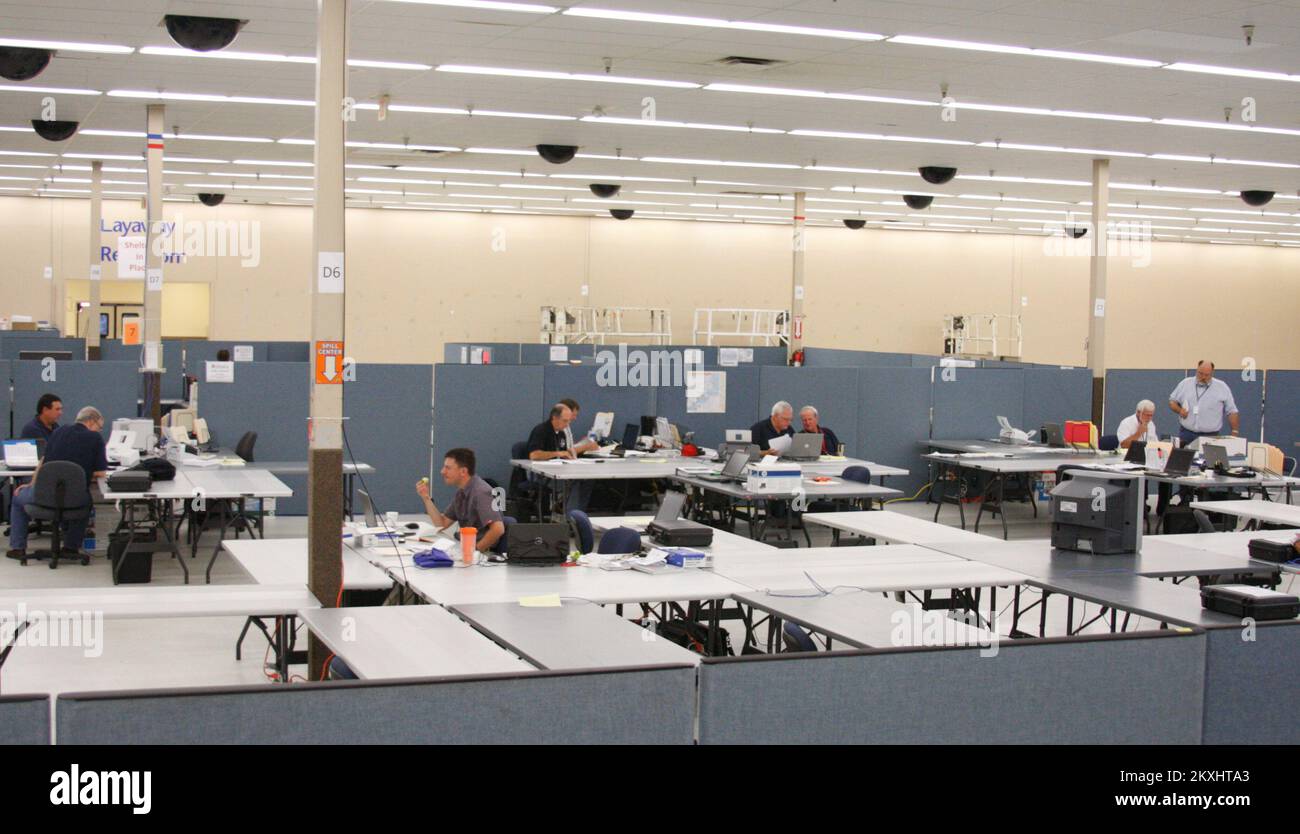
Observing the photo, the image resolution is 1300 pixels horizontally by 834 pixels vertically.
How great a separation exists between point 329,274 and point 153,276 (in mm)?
7169

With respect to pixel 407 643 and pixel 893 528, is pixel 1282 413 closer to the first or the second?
pixel 893 528

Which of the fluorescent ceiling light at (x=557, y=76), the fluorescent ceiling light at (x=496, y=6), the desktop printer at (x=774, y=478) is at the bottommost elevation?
the desktop printer at (x=774, y=478)

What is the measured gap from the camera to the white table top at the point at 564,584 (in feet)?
18.5

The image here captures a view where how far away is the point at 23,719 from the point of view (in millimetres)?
2844

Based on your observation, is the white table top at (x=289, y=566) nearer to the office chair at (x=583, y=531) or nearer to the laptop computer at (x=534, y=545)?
the laptop computer at (x=534, y=545)

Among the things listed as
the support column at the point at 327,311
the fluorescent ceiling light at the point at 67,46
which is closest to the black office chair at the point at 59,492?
the fluorescent ceiling light at the point at 67,46

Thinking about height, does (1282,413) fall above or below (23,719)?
above

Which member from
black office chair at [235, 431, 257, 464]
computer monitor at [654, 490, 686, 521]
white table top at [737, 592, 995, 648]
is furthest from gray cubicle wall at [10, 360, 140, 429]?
white table top at [737, 592, 995, 648]

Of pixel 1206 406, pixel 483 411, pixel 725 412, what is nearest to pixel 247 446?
pixel 483 411

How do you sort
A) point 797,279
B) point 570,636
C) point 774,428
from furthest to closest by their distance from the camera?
point 797,279 < point 774,428 < point 570,636

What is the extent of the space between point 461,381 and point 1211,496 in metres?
7.17

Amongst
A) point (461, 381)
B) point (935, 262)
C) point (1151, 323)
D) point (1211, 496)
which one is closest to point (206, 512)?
point (461, 381)

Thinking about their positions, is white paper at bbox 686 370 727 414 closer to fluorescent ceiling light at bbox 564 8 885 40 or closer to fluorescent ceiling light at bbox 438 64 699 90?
fluorescent ceiling light at bbox 438 64 699 90

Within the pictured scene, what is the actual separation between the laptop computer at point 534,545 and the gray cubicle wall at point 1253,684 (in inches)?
129
